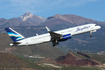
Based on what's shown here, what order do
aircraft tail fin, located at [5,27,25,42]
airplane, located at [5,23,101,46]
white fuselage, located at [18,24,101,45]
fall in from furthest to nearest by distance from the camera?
aircraft tail fin, located at [5,27,25,42], white fuselage, located at [18,24,101,45], airplane, located at [5,23,101,46]

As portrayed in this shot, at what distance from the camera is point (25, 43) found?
87.8 metres

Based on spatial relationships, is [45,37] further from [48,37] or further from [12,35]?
[12,35]

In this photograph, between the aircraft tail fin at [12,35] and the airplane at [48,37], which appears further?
the aircraft tail fin at [12,35]

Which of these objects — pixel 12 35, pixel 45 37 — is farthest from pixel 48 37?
pixel 12 35

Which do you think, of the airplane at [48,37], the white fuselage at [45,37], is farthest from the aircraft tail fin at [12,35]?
the white fuselage at [45,37]

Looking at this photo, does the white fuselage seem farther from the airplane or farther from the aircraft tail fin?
the aircraft tail fin

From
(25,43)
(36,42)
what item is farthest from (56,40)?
(25,43)

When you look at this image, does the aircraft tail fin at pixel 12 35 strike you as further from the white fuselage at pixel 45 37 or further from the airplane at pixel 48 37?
the white fuselage at pixel 45 37

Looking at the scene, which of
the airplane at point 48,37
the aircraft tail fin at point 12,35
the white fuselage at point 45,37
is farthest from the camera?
the aircraft tail fin at point 12,35

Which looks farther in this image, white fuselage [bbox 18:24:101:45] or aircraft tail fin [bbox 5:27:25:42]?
aircraft tail fin [bbox 5:27:25:42]

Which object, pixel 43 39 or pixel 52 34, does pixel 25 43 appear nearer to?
pixel 43 39

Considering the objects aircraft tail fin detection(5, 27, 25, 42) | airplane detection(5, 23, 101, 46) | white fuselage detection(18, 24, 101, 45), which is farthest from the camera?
aircraft tail fin detection(5, 27, 25, 42)

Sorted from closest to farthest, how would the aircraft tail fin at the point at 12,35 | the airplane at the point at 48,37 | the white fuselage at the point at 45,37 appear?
the airplane at the point at 48,37, the white fuselage at the point at 45,37, the aircraft tail fin at the point at 12,35

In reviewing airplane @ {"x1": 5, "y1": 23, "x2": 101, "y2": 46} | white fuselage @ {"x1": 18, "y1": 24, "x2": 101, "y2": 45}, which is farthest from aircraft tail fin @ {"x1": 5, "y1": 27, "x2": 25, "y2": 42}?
white fuselage @ {"x1": 18, "y1": 24, "x2": 101, "y2": 45}
